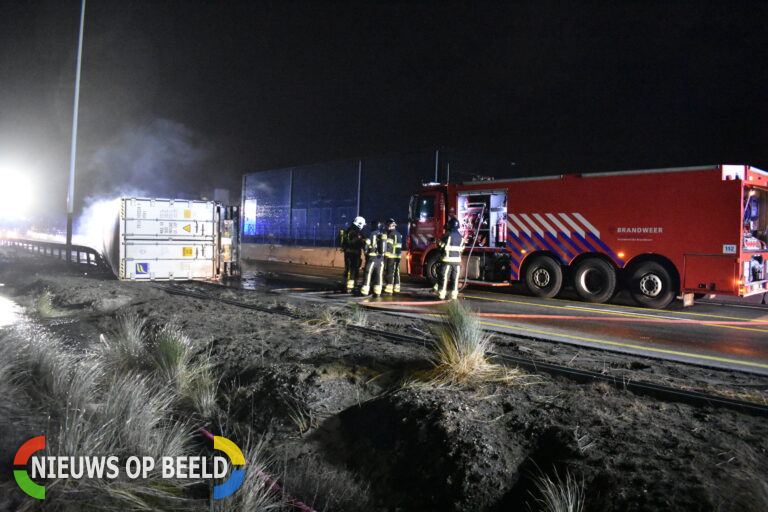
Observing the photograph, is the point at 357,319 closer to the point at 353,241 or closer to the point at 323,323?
the point at 323,323

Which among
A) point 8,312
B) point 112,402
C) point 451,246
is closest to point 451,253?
point 451,246

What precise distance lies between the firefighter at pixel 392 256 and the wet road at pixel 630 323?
0.32 m

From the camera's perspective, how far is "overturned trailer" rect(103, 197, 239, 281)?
12391mm

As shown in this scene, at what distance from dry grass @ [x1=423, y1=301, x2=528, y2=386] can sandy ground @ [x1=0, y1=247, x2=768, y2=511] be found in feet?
0.54

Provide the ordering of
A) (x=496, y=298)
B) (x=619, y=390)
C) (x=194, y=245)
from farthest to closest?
(x=194, y=245), (x=496, y=298), (x=619, y=390)

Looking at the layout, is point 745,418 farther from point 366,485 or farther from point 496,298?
point 496,298

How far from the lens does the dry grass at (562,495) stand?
271 centimetres

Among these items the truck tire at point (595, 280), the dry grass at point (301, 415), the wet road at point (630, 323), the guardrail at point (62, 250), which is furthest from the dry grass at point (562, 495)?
the guardrail at point (62, 250)

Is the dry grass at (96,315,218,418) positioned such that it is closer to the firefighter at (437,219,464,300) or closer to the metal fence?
the firefighter at (437,219,464,300)

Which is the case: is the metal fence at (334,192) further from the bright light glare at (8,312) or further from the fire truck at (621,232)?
the bright light glare at (8,312)

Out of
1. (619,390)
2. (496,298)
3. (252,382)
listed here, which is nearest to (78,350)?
(252,382)

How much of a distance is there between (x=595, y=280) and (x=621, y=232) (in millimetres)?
1166

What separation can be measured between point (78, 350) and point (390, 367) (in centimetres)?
381

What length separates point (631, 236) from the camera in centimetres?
1043
